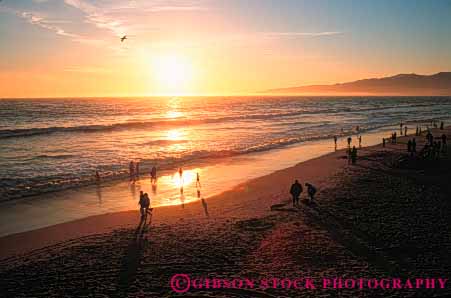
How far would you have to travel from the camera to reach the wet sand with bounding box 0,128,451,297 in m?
10.4

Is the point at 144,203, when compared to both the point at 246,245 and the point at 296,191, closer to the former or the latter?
the point at 246,245

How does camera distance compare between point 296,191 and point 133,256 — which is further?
point 296,191

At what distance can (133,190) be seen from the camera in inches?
887

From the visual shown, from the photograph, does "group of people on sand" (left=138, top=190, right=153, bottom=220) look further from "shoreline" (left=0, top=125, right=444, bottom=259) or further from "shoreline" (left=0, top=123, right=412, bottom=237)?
"shoreline" (left=0, top=123, right=412, bottom=237)

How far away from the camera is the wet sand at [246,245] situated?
34.2 ft

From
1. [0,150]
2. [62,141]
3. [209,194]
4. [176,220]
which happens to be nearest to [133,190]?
[209,194]

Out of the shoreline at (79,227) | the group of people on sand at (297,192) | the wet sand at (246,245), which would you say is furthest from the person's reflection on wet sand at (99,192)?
the group of people on sand at (297,192)

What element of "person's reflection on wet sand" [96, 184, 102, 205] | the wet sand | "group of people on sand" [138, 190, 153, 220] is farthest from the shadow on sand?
"person's reflection on wet sand" [96, 184, 102, 205]

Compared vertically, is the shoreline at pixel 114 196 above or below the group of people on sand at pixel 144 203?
below

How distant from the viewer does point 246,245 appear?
12.8m

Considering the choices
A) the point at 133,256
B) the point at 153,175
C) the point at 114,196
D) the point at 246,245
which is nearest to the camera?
the point at 133,256

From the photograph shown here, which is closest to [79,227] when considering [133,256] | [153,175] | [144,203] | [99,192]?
[144,203]

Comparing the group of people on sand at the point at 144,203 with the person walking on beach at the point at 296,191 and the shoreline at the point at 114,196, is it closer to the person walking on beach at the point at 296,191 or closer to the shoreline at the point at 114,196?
the shoreline at the point at 114,196

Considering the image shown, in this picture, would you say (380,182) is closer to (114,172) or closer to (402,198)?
(402,198)
